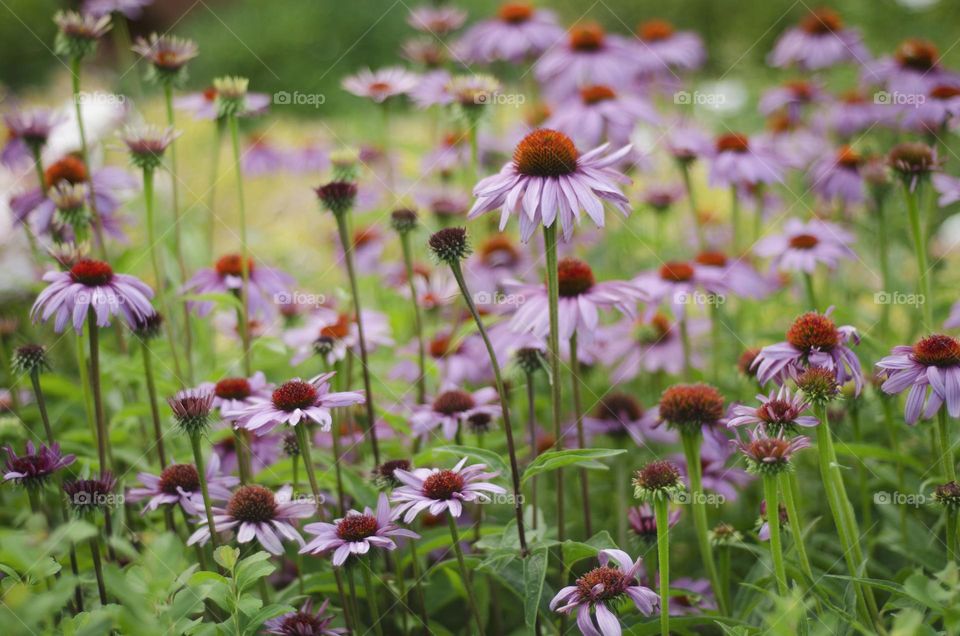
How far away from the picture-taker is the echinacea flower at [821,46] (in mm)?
3119

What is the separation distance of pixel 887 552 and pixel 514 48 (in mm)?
1847

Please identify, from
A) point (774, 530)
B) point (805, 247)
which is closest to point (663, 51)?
point (805, 247)

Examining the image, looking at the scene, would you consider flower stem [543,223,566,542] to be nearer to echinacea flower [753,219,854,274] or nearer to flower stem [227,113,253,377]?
flower stem [227,113,253,377]

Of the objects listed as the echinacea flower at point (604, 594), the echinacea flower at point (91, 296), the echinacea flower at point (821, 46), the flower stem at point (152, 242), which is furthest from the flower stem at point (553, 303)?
the echinacea flower at point (821, 46)

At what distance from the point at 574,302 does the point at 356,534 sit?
0.63m

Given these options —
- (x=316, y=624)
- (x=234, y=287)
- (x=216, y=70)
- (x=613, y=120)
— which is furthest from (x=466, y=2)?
(x=316, y=624)

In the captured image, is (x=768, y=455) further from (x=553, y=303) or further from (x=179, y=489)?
(x=179, y=489)

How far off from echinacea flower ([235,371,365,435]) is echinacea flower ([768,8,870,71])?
2338 millimetres

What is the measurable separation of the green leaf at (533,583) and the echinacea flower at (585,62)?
1.75 metres

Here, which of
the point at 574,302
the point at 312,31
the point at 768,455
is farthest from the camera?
the point at 312,31

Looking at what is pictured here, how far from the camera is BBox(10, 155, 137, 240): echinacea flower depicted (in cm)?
210

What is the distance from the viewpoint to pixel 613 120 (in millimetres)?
2531

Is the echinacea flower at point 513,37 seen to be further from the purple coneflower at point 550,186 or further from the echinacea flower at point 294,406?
the echinacea flower at point 294,406

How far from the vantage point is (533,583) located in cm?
141
